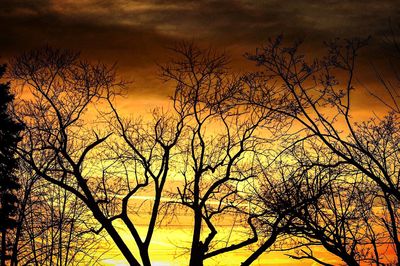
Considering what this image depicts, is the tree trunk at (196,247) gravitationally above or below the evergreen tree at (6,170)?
below

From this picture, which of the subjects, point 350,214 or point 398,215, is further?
point 398,215

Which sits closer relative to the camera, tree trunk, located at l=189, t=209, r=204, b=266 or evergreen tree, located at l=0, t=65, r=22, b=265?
tree trunk, located at l=189, t=209, r=204, b=266

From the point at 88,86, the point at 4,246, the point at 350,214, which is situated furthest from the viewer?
the point at 4,246

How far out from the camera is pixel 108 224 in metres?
22.9

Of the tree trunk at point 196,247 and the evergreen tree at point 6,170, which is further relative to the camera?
the evergreen tree at point 6,170

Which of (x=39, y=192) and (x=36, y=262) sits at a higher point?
(x=39, y=192)

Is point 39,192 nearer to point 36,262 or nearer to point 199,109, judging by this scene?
point 36,262

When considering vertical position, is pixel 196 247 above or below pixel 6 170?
below

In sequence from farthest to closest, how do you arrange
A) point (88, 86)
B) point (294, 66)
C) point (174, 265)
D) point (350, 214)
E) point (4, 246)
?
point (4, 246)
point (174, 265)
point (88, 86)
point (350, 214)
point (294, 66)

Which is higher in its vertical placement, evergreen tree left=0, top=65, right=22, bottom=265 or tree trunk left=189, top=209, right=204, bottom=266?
evergreen tree left=0, top=65, right=22, bottom=265

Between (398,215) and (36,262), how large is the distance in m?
19.3

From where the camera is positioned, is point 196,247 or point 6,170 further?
point 6,170

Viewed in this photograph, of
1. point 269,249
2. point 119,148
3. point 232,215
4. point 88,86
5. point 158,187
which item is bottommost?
point 269,249

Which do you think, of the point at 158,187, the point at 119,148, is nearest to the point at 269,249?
the point at 158,187
